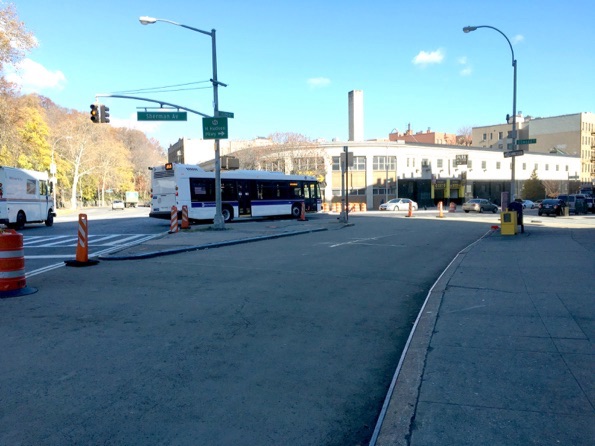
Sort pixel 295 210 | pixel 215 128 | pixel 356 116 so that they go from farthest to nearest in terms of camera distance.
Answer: pixel 356 116 < pixel 295 210 < pixel 215 128

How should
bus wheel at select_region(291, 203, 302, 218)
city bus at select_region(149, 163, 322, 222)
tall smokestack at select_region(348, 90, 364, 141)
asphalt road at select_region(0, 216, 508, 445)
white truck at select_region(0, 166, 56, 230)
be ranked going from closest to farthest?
asphalt road at select_region(0, 216, 508, 445), white truck at select_region(0, 166, 56, 230), city bus at select_region(149, 163, 322, 222), bus wheel at select_region(291, 203, 302, 218), tall smokestack at select_region(348, 90, 364, 141)

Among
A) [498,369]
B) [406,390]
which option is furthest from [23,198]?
[498,369]

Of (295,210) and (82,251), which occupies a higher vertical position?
(295,210)

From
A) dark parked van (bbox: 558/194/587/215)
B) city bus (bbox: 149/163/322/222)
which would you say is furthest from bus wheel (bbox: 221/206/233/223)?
dark parked van (bbox: 558/194/587/215)

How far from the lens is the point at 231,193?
2884 centimetres

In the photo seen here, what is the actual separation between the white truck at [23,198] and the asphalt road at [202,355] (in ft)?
47.7

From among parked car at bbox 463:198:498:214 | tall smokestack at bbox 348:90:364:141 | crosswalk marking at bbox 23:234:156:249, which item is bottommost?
crosswalk marking at bbox 23:234:156:249

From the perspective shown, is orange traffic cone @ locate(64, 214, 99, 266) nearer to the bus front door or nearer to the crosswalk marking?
the crosswalk marking

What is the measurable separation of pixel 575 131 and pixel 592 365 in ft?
370

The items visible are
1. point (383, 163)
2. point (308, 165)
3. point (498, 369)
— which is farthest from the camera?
point (383, 163)

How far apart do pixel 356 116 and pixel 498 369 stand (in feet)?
224

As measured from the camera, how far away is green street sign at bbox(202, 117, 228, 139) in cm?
2156

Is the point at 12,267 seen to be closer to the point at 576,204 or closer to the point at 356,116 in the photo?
the point at 576,204

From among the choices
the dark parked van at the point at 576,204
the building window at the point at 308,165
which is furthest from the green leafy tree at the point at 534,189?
the building window at the point at 308,165
